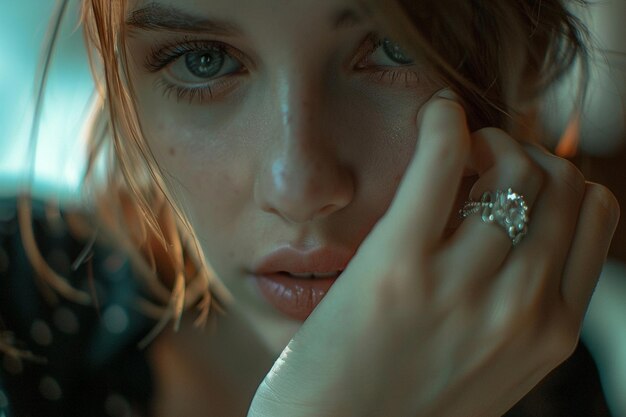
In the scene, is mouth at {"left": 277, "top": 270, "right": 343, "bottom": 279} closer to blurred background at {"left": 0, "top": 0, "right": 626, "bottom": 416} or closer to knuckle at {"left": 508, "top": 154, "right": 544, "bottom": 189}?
knuckle at {"left": 508, "top": 154, "right": 544, "bottom": 189}

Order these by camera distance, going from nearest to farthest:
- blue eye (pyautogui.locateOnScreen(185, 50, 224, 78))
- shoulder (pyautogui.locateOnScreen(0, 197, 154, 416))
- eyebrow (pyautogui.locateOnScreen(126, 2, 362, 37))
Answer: eyebrow (pyautogui.locateOnScreen(126, 2, 362, 37))
blue eye (pyautogui.locateOnScreen(185, 50, 224, 78))
shoulder (pyautogui.locateOnScreen(0, 197, 154, 416))

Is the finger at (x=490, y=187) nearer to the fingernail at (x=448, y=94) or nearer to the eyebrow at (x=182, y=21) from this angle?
the fingernail at (x=448, y=94)

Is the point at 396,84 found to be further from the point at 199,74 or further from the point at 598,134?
the point at 598,134

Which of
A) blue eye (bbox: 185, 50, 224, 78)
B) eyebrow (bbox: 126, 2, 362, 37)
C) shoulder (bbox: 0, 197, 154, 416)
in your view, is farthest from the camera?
shoulder (bbox: 0, 197, 154, 416)

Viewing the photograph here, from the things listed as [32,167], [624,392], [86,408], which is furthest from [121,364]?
[624,392]

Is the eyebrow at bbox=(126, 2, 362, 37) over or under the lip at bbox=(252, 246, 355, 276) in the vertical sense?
over

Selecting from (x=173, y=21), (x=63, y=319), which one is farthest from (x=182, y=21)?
(x=63, y=319)

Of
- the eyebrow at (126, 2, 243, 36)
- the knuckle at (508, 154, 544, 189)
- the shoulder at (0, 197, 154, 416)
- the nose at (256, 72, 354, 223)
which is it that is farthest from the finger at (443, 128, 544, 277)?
the shoulder at (0, 197, 154, 416)
